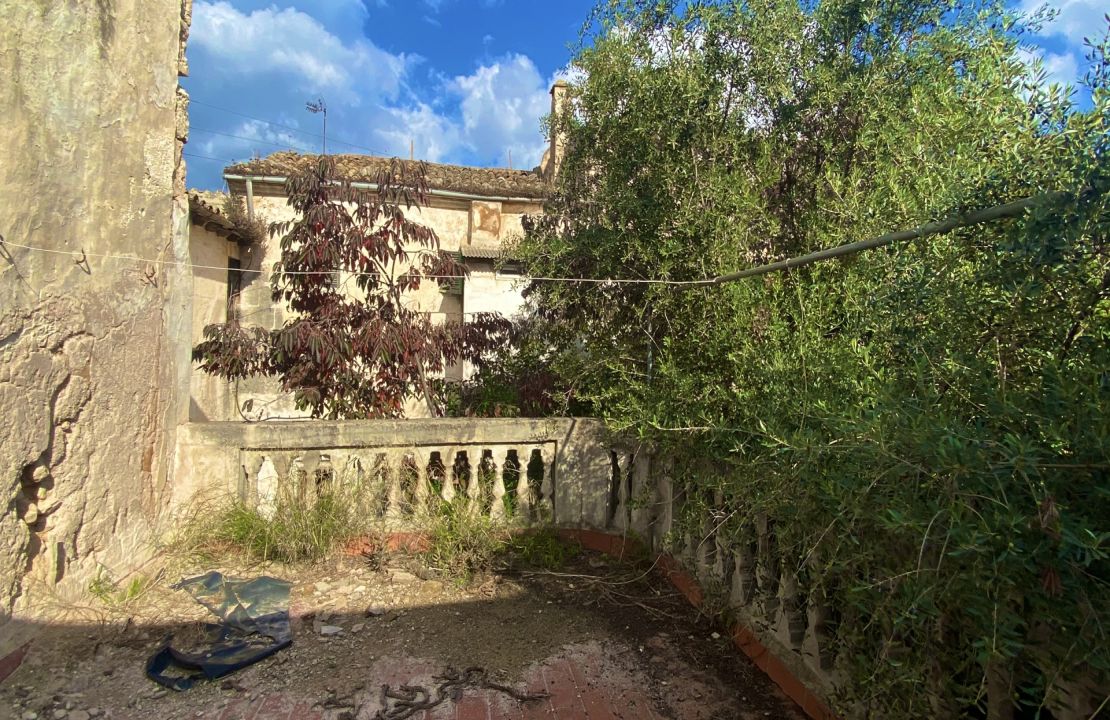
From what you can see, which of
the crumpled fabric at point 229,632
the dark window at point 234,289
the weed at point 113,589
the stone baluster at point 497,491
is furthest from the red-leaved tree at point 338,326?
the dark window at point 234,289

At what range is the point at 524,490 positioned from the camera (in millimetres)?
4480

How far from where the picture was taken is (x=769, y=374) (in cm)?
252

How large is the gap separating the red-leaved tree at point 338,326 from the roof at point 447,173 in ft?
17.2

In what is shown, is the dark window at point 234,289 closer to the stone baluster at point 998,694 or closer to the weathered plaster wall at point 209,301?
the weathered plaster wall at point 209,301

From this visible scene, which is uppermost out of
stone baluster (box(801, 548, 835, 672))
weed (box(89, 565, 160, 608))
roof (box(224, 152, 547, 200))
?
roof (box(224, 152, 547, 200))

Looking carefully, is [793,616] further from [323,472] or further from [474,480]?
[323,472]

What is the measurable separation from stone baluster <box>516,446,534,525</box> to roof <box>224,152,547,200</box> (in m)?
6.27

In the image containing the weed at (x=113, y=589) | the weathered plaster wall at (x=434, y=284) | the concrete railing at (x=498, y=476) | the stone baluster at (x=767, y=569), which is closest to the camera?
the stone baluster at (x=767, y=569)

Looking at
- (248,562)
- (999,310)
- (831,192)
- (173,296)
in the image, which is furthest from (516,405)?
(999,310)

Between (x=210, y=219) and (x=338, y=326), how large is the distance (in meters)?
5.08

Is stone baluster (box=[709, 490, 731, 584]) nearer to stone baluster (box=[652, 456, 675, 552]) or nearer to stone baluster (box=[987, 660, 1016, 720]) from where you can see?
stone baluster (box=[652, 456, 675, 552])

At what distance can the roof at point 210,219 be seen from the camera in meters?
7.98

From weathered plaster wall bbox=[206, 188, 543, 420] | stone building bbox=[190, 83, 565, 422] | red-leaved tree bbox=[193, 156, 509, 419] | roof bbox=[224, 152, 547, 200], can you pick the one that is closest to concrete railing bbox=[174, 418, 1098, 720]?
red-leaved tree bbox=[193, 156, 509, 419]

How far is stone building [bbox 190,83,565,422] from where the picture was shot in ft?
29.5
